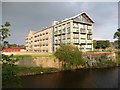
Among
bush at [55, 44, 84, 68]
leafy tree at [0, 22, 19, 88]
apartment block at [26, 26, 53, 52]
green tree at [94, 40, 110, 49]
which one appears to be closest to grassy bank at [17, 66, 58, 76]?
bush at [55, 44, 84, 68]

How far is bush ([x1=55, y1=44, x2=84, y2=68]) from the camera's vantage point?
42219 millimetres

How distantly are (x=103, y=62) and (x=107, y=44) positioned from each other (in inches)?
1481

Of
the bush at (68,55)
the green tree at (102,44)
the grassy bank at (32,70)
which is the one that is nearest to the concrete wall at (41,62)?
the grassy bank at (32,70)

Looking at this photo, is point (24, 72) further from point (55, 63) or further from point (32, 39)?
point (32, 39)

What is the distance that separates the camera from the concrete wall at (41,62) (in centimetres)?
3844

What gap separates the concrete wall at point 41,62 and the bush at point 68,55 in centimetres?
136

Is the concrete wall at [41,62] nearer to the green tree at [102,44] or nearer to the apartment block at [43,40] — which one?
the apartment block at [43,40]

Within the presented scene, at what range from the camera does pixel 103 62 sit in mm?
49344

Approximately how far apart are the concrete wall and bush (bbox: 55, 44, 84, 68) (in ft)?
4.47

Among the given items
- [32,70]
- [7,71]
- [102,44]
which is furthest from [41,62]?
[102,44]

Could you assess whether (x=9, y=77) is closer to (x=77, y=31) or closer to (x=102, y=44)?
(x=77, y=31)

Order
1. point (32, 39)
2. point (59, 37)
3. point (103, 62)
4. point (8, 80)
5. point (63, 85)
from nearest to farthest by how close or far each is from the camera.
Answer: point (8, 80) → point (63, 85) → point (103, 62) → point (59, 37) → point (32, 39)

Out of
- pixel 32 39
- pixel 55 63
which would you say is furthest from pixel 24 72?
pixel 32 39

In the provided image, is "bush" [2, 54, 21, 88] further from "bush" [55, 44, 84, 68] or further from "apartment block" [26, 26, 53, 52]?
"apartment block" [26, 26, 53, 52]
